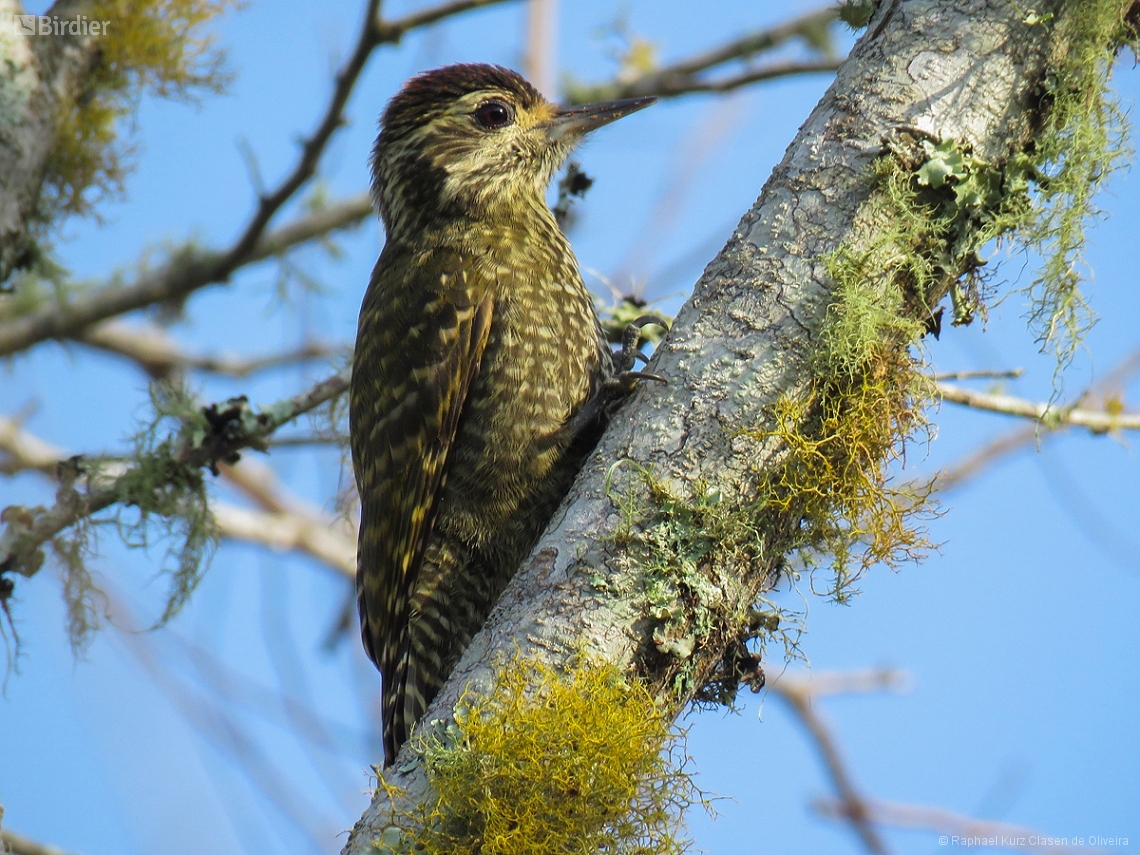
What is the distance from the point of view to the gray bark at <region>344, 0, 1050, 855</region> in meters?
2.36

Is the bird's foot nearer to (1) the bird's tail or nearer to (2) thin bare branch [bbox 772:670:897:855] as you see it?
(1) the bird's tail

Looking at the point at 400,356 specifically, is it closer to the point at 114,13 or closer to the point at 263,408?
the point at 263,408

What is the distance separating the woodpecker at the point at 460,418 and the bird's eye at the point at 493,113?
1.42ft

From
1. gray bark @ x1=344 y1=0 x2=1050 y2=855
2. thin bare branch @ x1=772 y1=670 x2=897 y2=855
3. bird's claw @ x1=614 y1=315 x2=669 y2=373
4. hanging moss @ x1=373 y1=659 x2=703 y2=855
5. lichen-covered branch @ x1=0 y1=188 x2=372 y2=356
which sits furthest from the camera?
thin bare branch @ x1=772 y1=670 x2=897 y2=855

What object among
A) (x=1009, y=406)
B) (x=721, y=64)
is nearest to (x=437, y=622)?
(x=1009, y=406)

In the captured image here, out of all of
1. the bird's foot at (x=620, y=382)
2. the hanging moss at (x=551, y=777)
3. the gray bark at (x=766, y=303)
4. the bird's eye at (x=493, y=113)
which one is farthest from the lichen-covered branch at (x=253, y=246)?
the hanging moss at (x=551, y=777)

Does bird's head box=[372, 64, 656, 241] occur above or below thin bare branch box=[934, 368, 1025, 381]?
above

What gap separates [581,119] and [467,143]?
421 millimetres

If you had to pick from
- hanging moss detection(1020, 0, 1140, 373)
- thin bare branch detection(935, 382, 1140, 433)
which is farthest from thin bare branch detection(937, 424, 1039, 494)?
hanging moss detection(1020, 0, 1140, 373)

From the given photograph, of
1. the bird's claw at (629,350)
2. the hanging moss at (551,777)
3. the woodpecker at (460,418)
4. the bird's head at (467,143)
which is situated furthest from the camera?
the bird's head at (467,143)

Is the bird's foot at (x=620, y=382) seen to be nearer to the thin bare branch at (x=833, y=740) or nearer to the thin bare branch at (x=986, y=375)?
the thin bare branch at (x=986, y=375)

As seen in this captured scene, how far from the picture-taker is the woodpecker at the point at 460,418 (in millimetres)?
3379

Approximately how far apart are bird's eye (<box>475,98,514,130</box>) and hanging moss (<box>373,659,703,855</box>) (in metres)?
2.62

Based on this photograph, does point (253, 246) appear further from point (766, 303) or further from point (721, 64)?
point (766, 303)
